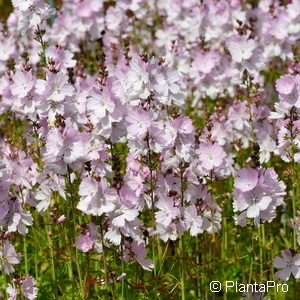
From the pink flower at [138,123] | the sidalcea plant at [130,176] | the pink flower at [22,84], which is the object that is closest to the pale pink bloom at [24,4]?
the sidalcea plant at [130,176]

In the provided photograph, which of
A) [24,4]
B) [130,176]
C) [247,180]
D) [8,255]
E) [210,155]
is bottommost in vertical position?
[8,255]

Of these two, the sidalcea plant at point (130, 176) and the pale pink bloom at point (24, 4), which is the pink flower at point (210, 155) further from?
the pale pink bloom at point (24, 4)

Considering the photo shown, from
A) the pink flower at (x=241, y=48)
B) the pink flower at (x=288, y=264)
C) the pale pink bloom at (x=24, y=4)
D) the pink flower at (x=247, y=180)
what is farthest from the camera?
the pink flower at (x=241, y=48)

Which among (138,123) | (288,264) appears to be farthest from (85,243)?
(288,264)

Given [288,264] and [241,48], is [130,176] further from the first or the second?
[241,48]

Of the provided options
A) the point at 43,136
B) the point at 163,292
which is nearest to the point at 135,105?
the point at 43,136

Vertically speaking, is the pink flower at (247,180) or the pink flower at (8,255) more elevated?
the pink flower at (247,180)

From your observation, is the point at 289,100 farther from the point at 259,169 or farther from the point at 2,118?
the point at 2,118
